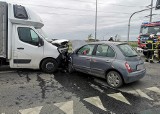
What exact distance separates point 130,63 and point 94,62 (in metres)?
1.36

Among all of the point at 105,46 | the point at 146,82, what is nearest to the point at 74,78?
the point at 105,46

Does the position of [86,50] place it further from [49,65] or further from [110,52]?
[49,65]

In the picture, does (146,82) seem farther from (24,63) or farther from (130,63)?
(24,63)

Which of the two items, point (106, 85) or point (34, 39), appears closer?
point (106, 85)

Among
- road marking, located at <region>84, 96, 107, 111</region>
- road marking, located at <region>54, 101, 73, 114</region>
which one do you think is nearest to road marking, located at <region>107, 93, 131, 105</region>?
road marking, located at <region>84, 96, 107, 111</region>

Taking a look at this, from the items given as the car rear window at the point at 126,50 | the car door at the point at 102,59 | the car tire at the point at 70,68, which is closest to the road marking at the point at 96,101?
the car door at the point at 102,59

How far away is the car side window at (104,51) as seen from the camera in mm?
5855

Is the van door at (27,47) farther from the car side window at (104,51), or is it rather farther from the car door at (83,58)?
the car side window at (104,51)

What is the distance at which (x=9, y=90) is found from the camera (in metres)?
5.26

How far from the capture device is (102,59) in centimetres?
598

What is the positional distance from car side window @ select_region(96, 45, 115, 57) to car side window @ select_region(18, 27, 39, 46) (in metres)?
2.77

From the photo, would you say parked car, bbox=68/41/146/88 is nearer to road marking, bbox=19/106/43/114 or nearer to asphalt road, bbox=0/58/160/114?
asphalt road, bbox=0/58/160/114

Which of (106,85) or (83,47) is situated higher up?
(83,47)

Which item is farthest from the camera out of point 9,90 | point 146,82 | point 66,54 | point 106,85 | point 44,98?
point 66,54
